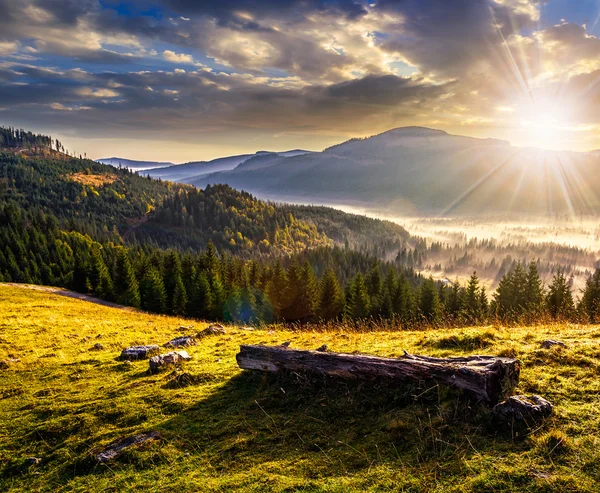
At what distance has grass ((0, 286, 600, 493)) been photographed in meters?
6.00

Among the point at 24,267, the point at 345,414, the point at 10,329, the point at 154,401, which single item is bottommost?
the point at 24,267

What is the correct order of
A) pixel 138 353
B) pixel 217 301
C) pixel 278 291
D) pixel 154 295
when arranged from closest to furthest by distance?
pixel 138 353 → pixel 217 301 → pixel 154 295 → pixel 278 291

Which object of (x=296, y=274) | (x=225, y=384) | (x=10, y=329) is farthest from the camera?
(x=296, y=274)

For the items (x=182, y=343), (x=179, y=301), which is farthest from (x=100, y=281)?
(x=182, y=343)

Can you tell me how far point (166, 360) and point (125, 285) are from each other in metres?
62.0

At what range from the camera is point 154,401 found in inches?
390

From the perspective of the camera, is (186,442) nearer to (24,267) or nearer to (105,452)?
(105,452)

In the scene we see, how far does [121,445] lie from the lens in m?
7.98

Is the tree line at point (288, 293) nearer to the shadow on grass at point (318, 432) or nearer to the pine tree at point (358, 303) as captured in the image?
the pine tree at point (358, 303)

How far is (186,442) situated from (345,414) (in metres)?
3.88

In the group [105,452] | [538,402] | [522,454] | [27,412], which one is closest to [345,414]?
[522,454]

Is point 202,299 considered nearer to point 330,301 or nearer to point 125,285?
point 125,285

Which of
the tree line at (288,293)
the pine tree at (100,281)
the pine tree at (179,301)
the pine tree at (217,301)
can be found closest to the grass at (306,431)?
the tree line at (288,293)

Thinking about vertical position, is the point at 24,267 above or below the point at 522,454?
below
